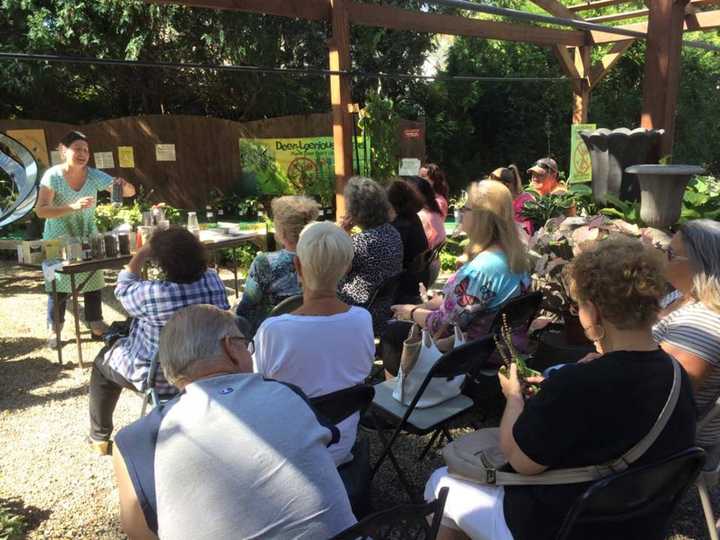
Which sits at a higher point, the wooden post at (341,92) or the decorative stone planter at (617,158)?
the wooden post at (341,92)

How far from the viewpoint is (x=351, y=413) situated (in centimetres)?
210

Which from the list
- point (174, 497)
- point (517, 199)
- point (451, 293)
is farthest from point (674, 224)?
point (174, 497)

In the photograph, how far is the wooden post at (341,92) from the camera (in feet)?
17.7

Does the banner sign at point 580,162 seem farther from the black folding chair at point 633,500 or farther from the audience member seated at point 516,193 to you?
the black folding chair at point 633,500

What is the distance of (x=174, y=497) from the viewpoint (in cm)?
126

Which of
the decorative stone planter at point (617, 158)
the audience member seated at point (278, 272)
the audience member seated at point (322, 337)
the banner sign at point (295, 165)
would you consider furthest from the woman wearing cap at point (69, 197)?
the banner sign at point (295, 165)

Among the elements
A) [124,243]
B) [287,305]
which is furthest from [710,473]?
[124,243]

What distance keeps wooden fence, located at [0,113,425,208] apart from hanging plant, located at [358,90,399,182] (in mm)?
2250

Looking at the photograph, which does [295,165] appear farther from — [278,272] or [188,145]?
[278,272]

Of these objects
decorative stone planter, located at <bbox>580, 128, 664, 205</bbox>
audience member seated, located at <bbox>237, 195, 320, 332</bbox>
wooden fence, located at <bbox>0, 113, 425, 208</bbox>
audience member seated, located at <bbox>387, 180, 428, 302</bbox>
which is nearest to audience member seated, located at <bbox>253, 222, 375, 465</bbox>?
audience member seated, located at <bbox>237, 195, 320, 332</bbox>

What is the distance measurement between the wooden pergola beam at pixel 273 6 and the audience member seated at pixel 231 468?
4177mm

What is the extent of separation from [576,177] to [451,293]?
5.04 metres

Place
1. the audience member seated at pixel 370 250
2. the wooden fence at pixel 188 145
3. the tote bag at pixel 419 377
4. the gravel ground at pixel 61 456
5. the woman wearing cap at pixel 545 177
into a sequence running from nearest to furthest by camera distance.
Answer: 1. the tote bag at pixel 419 377
2. the gravel ground at pixel 61 456
3. the audience member seated at pixel 370 250
4. the woman wearing cap at pixel 545 177
5. the wooden fence at pixel 188 145

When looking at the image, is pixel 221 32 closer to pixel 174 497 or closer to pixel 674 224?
pixel 674 224
